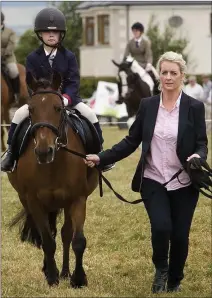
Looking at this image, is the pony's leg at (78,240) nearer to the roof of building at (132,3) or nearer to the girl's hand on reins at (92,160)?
the girl's hand on reins at (92,160)

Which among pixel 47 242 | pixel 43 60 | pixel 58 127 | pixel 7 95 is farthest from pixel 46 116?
pixel 7 95

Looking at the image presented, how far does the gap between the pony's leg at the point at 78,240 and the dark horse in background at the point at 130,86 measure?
13.2 m

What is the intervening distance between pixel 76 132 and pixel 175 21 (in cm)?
5299

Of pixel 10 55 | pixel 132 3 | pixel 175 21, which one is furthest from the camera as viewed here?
pixel 175 21

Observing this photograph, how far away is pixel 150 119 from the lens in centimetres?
705

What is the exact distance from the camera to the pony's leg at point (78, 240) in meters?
7.41

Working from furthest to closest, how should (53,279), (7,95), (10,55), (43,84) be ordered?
(7,95) → (10,55) → (53,279) → (43,84)

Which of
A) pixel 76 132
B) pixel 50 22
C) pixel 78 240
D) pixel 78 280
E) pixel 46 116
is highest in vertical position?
pixel 50 22

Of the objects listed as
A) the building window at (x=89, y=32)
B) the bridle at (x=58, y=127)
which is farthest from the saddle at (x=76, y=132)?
the building window at (x=89, y=32)

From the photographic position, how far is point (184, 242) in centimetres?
721

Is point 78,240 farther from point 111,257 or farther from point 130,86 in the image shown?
point 130,86

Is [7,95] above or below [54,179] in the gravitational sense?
below

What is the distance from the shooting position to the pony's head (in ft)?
22.0

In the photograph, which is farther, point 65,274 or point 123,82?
point 123,82
